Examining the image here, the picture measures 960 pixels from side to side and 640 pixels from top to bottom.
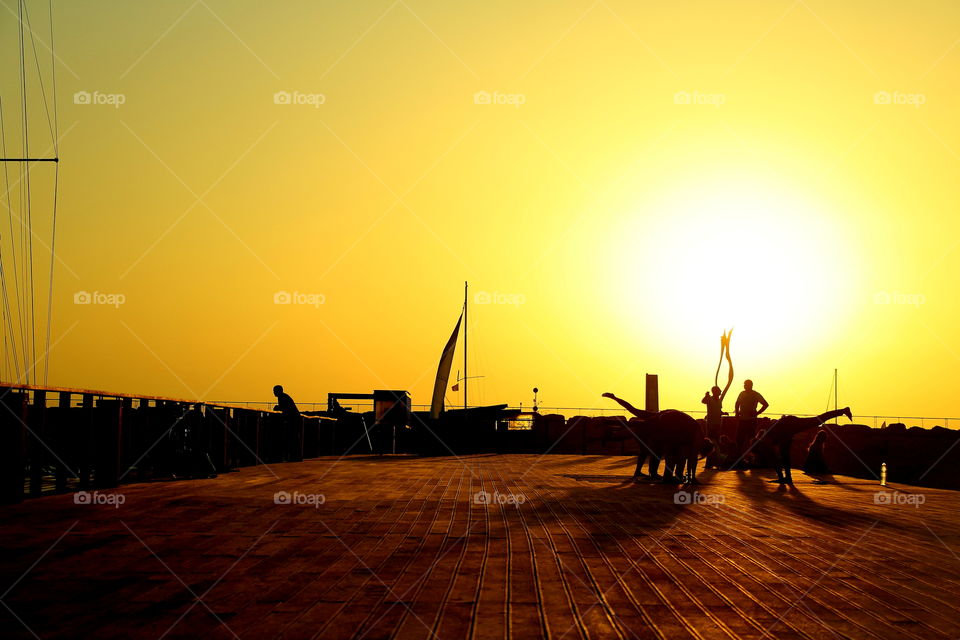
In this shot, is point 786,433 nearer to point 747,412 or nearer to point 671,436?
point 671,436

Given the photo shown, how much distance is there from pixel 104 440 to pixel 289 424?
11869 millimetres

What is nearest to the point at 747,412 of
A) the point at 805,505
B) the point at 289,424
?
the point at 805,505

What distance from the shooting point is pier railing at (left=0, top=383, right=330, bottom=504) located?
424 inches

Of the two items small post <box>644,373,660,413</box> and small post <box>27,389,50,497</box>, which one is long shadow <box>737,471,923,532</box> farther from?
small post <box>644,373,660,413</box>

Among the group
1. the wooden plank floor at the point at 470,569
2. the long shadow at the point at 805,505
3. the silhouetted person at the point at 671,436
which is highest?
the silhouetted person at the point at 671,436

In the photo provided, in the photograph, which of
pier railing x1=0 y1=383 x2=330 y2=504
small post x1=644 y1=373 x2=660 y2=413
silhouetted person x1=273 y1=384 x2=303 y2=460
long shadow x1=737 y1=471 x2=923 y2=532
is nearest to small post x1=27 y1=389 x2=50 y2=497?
pier railing x1=0 y1=383 x2=330 y2=504

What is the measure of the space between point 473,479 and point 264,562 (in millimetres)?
10583

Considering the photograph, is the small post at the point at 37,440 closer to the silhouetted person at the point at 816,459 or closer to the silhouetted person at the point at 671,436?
the silhouetted person at the point at 671,436

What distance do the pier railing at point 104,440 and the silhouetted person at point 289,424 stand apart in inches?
161

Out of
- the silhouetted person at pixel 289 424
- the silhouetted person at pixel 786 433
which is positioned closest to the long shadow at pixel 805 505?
the silhouetted person at pixel 786 433

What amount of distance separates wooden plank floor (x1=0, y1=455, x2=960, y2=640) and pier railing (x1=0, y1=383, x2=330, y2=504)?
0.80m

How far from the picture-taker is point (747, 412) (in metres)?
20.1

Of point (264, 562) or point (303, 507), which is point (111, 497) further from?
point (264, 562)

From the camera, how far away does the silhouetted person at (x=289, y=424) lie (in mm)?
24484
